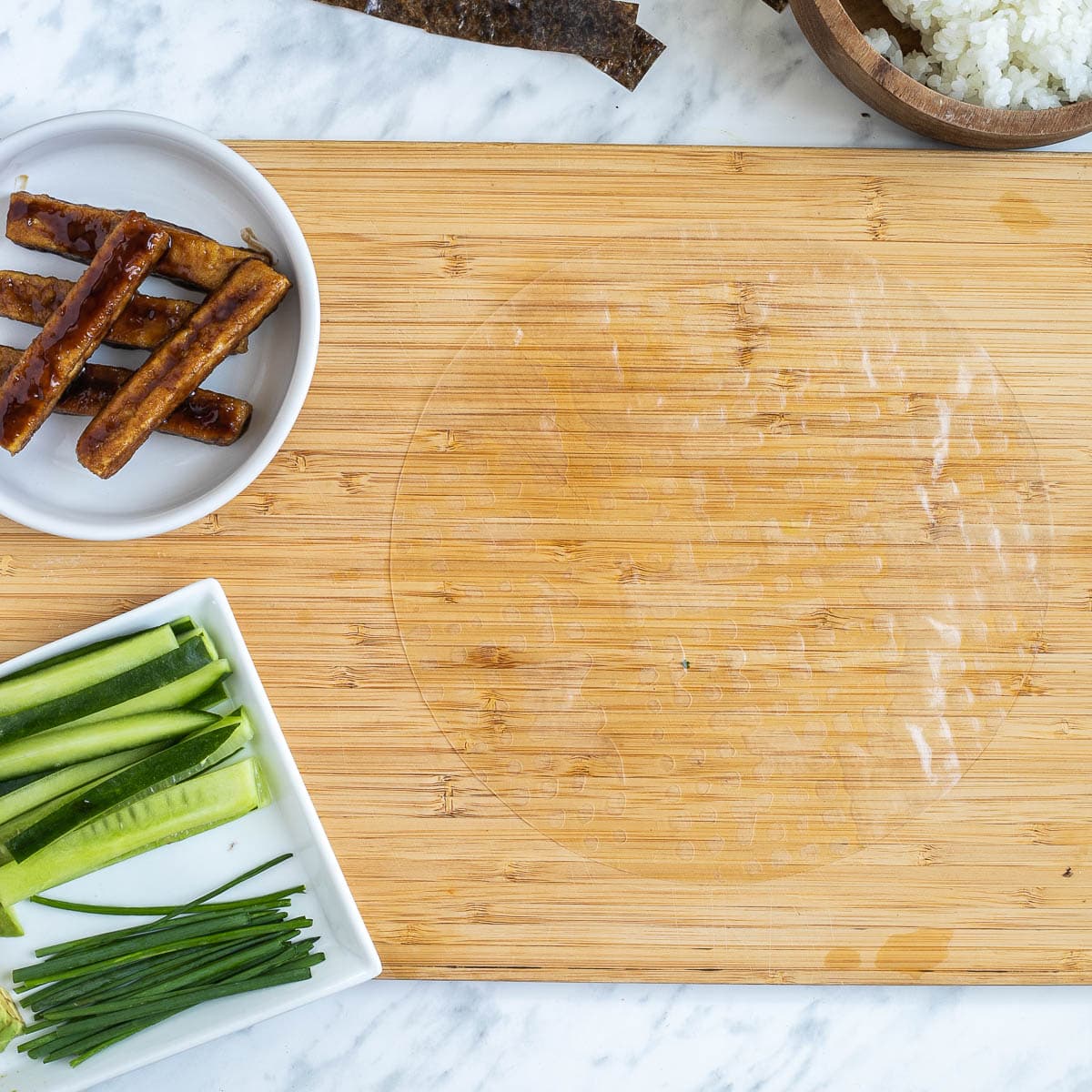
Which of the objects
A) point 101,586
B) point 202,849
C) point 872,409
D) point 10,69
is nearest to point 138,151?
point 10,69

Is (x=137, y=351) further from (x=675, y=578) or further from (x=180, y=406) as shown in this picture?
(x=675, y=578)

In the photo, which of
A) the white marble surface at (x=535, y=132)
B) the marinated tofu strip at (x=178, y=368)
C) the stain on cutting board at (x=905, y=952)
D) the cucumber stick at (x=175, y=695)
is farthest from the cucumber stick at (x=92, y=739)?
the stain on cutting board at (x=905, y=952)

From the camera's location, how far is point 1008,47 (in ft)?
4.19

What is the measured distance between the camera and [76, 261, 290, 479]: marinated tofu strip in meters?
1.22

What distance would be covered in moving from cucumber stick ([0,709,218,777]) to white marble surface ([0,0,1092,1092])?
477 millimetres

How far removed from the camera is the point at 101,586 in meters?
1.38

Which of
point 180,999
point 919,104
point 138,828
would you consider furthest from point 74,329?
point 919,104

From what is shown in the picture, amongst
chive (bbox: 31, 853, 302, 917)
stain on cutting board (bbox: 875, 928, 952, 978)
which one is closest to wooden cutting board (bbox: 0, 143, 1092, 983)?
stain on cutting board (bbox: 875, 928, 952, 978)

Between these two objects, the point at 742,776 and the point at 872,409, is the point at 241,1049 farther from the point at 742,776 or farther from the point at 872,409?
the point at 872,409

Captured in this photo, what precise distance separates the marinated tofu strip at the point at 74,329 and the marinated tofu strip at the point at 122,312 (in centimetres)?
6

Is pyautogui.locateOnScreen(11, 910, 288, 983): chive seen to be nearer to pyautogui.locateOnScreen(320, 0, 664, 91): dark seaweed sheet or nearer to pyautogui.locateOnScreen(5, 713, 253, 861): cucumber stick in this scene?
pyautogui.locateOnScreen(5, 713, 253, 861): cucumber stick

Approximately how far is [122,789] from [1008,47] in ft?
5.00

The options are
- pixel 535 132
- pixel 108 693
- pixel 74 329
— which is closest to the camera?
pixel 74 329

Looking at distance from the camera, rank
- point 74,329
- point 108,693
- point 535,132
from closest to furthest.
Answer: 1. point 74,329
2. point 108,693
3. point 535,132
